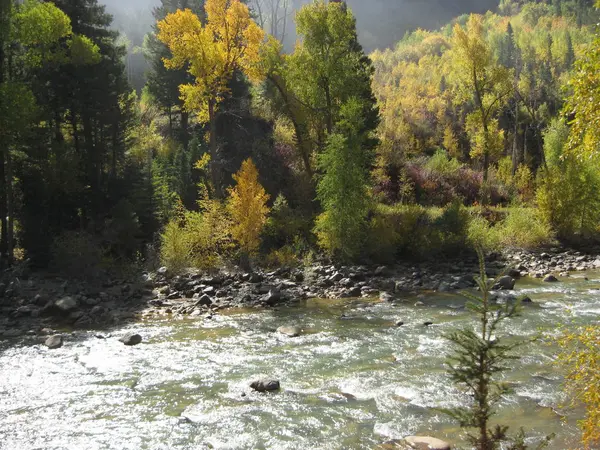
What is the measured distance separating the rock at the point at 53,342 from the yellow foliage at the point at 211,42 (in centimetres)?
1310

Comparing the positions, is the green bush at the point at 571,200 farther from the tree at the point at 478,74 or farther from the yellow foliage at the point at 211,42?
the yellow foliage at the point at 211,42

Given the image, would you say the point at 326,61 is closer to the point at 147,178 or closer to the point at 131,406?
the point at 147,178

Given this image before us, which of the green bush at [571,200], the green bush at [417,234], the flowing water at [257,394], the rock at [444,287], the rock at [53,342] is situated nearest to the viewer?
the flowing water at [257,394]

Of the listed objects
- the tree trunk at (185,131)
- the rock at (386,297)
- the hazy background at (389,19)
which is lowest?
the rock at (386,297)

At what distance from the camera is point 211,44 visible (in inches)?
828

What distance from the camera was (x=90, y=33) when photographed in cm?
2488

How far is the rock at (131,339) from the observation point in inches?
475

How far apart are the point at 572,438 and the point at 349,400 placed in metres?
3.54

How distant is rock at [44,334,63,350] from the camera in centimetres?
1176

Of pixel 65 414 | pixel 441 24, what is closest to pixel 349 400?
pixel 65 414

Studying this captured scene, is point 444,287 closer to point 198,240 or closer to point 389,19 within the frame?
point 198,240

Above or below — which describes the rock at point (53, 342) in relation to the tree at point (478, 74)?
below

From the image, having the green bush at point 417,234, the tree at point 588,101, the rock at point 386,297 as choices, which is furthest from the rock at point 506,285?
the tree at point 588,101

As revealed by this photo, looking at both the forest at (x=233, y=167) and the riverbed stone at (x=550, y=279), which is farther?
the forest at (x=233, y=167)
